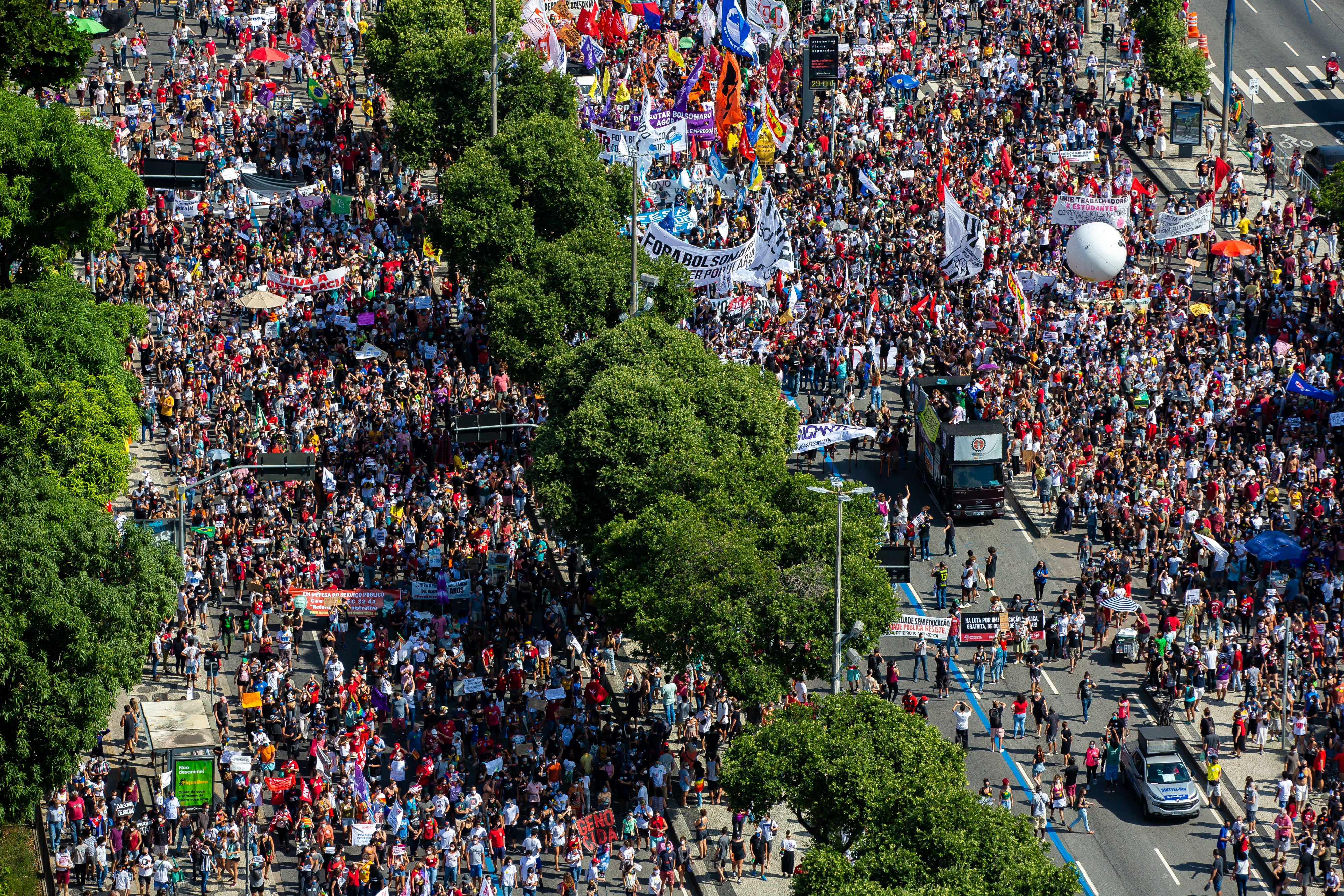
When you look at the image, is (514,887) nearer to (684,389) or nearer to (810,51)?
(684,389)

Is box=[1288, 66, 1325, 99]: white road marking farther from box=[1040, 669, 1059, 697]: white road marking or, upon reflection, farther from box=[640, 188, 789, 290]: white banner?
box=[1040, 669, 1059, 697]: white road marking

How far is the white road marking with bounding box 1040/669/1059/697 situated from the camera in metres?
62.8

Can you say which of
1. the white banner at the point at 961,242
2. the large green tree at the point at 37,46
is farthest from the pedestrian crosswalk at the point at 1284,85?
the large green tree at the point at 37,46

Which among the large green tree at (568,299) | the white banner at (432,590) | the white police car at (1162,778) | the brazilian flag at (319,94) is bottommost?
the white police car at (1162,778)

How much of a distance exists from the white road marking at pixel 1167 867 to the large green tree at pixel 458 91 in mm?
36943

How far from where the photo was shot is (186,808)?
56.5 m

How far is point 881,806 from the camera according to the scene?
46.9m

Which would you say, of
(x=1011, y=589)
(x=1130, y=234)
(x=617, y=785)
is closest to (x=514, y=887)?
(x=617, y=785)

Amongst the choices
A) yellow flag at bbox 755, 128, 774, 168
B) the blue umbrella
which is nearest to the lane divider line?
the blue umbrella

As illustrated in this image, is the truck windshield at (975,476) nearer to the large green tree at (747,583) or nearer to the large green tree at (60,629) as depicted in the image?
the large green tree at (747,583)

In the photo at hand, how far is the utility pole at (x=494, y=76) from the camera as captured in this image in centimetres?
8081

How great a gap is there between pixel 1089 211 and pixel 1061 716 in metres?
26.9

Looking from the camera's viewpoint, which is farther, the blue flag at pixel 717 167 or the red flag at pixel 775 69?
the red flag at pixel 775 69

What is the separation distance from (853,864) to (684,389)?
19.6 m
